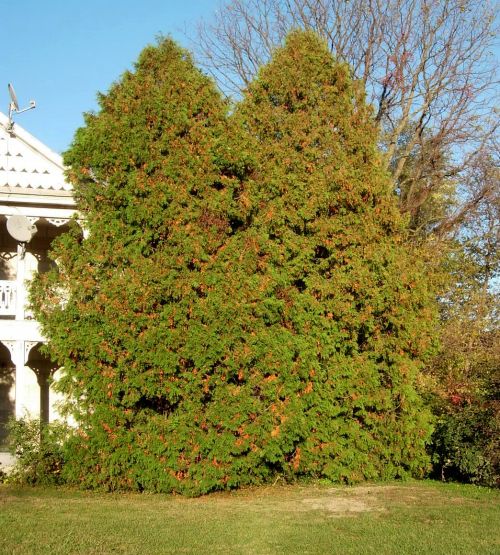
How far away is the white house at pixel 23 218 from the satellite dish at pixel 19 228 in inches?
0.7

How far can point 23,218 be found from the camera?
12727mm

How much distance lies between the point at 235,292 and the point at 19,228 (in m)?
4.61

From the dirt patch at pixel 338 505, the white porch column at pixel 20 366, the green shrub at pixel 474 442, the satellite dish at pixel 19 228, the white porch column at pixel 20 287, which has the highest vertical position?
the satellite dish at pixel 19 228

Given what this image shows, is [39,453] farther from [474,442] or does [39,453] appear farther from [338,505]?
[474,442]

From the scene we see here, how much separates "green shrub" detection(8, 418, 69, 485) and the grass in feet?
1.05

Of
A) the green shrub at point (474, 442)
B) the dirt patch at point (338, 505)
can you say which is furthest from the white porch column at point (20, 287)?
the green shrub at point (474, 442)

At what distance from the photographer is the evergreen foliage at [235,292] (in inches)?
415

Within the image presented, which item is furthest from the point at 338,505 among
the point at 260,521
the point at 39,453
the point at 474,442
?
the point at 39,453

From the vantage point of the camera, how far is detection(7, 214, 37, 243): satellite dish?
41.2ft

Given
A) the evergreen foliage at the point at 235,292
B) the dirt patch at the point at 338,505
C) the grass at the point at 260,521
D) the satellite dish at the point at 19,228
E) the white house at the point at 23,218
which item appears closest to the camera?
the grass at the point at 260,521

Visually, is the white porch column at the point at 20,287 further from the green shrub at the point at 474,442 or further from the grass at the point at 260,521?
the green shrub at the point at 474,442

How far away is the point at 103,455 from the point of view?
1064 centimetres

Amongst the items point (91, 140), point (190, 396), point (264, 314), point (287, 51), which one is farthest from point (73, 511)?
point (287, 51)

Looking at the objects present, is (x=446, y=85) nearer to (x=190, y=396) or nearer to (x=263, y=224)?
(x=263, y=224)
